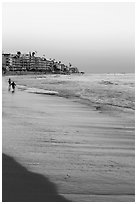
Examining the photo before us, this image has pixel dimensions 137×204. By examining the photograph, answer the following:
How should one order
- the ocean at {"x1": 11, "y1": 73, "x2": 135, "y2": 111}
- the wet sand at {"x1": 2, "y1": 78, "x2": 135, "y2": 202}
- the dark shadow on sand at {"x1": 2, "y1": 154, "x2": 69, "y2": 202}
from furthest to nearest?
the ocean at {"x1": 11, "y1": 73, "x2": 135, "y2": 111}
the wet sand at {"x1": 2, "y1": 78, "x2": 135, "y2": 202}
the dark shadow on sand at {"x1": 2, "y1": 154, "x2": 69, "y2": 202}

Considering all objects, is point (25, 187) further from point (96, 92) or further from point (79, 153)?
point (96, 92)

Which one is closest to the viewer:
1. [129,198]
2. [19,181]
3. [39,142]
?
[129,198]

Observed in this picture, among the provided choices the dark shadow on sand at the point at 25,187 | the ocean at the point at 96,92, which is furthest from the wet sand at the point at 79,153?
the ocean at the point at 96,92

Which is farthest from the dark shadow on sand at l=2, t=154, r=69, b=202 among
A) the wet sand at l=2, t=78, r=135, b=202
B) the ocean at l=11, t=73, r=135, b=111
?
the ocean at l=11, t=73, r=135, b=111

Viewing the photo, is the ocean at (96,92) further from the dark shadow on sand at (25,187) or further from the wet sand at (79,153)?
the dark shadow on sand at (25,187)

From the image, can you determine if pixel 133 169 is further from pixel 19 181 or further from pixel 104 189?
pixel 19 181

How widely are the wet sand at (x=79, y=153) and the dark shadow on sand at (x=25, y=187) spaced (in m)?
0.15

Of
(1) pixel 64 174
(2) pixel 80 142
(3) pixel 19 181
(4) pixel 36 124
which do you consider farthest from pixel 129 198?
(4) pixel 36 124

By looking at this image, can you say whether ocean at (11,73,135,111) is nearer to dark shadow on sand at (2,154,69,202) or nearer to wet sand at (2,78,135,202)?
wet sand at (2,78,135,202)

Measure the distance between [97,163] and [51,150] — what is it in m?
1.43

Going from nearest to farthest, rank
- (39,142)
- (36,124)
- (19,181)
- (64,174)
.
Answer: (19,181), (64,174), (39,142), (36,124)

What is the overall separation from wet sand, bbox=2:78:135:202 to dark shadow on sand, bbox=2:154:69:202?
0.15 metres

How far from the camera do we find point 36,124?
1127 cm

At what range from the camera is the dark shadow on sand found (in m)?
4.45
